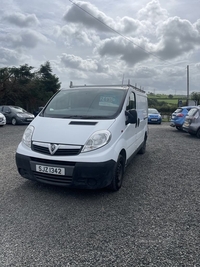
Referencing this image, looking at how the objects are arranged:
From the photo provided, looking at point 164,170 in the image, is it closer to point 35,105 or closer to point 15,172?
point 15,172

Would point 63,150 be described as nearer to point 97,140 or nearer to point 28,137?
point 97,140

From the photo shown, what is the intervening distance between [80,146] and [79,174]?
42 cm

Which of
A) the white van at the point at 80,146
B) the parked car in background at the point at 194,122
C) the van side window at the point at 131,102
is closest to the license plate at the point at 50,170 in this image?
the white van at the point at 80,146

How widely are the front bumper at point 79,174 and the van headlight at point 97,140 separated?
255mm

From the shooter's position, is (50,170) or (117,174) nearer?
(50,170)

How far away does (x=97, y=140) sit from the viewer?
3.46 meters

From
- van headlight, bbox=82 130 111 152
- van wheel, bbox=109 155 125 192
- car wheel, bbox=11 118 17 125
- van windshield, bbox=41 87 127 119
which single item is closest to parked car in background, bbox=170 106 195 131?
van windshield, bbox=41 87 127 119

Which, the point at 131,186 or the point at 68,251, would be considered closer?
the point at 68,251

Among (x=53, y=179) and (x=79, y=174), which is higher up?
(x=79, y=174)

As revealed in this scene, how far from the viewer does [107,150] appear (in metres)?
3.45

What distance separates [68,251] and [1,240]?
2.66 ft

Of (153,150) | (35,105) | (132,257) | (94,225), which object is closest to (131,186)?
(94,225)

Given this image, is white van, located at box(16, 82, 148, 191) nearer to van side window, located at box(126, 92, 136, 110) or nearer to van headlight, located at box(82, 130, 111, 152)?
van headlight, located at box(82, 130, 111, 152)

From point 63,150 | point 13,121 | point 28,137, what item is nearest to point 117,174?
point 63,150
